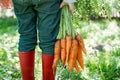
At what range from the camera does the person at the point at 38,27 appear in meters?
3.24

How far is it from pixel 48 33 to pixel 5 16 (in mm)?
4624

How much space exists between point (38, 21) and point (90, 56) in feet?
5.07

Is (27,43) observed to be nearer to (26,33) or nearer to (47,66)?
(26,33)

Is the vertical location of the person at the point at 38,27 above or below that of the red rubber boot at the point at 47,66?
above

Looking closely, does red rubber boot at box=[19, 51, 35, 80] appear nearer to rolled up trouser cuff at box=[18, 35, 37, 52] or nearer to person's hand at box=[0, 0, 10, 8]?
rolled up trouser cuff at box=[18, 35, 37, 52]

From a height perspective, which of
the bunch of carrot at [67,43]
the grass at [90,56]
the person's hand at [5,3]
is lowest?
the grass at [90,56]

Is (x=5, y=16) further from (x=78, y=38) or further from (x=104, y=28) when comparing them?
(x=78, y=38)

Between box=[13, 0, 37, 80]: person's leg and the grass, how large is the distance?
34 cm

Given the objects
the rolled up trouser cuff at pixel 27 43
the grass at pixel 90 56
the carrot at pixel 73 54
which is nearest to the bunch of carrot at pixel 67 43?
the carrot at pixel 73 54

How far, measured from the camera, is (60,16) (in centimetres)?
329

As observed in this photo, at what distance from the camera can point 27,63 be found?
140 inches

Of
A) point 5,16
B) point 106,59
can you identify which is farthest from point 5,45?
point 5,16

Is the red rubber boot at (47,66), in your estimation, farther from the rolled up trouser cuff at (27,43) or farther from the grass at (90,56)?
the grass at (90,56)

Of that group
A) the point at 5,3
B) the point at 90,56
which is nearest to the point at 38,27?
the point at 5,3
